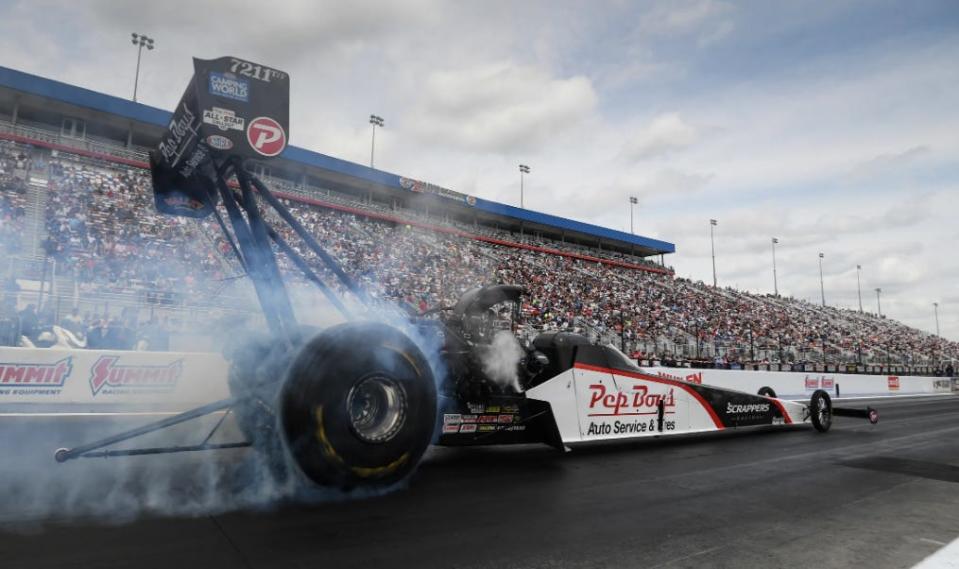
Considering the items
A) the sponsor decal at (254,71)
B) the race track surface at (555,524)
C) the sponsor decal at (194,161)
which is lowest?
the race track surface at (555,524)

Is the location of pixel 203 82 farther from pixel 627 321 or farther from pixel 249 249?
pixel 627 321

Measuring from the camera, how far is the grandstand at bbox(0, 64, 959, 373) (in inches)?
388

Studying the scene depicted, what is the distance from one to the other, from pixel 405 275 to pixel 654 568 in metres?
7.12

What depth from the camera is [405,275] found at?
9.75 metres

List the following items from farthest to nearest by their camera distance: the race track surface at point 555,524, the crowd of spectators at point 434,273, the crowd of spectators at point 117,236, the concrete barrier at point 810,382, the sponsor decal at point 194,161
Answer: the concrete barrier at point 810,382 → the crowd of spectators at point 434,273 → the crowd of spectators at point 117,236 → the sponsor decal at point 194,161 → the race track surface at point 555,524

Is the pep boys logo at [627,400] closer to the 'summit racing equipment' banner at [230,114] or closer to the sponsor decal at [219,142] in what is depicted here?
the 'summit racing equipment' banner at [230,114]

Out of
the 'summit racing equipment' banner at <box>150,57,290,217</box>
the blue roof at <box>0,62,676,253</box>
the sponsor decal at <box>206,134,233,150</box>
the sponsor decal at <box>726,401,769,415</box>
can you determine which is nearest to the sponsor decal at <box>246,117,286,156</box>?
the 'summit racing equipment' banner at <box>150,57,290,217</box>

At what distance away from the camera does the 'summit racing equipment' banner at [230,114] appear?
424 cm

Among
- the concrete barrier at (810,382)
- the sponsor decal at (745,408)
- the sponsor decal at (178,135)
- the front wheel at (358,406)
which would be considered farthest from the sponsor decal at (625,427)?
the concrete barrier at (810,382)

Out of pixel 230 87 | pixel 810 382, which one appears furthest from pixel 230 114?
pixel 810 382

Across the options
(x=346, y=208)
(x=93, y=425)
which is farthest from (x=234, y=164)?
(x=346, y=208)

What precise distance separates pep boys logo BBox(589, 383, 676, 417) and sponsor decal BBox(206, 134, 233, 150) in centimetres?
482

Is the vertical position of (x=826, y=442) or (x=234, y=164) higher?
(x=234, y=164)

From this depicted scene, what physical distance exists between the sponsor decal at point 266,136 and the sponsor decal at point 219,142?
15cm
